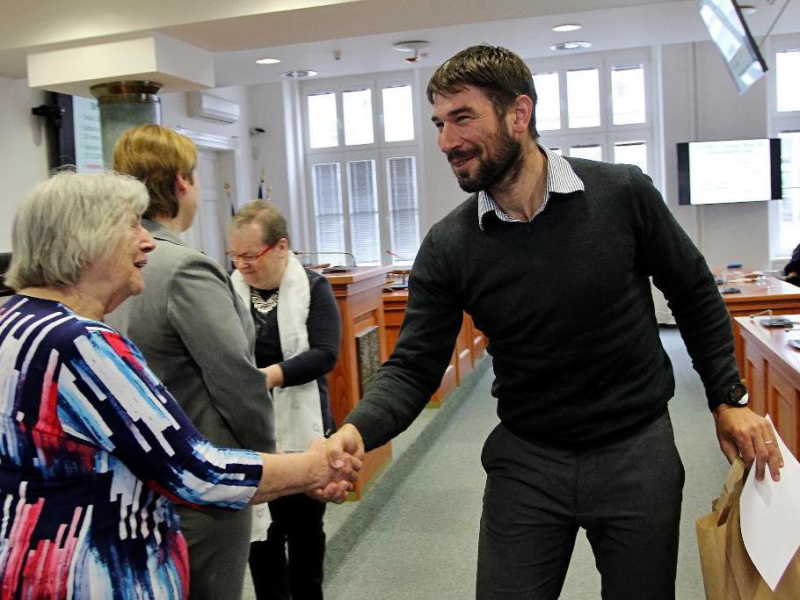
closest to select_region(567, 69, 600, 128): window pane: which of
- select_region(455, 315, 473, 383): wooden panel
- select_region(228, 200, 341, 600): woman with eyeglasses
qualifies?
select_region(455, 315, 473, 383): wooden panel

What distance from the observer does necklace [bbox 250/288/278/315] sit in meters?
2.53

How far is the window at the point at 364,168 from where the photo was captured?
10.0 m

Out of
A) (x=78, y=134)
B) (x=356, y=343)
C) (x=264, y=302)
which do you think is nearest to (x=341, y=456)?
(x=264, y=302)

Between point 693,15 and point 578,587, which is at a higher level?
point 693,15

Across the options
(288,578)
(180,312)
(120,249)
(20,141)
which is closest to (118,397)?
(120,249)

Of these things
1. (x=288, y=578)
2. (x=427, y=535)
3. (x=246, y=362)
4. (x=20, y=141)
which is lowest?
(x=427, y=535)

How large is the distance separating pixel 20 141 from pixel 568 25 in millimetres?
3981

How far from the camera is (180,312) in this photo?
1652mm

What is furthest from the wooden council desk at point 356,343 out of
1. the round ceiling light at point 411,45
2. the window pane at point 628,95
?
the window pane at point 628,95

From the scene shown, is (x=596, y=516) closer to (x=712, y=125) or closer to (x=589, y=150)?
(x=712, y=125)

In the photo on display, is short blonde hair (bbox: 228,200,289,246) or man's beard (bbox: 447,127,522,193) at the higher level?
man's beard (bbox: 447,127,522,193)

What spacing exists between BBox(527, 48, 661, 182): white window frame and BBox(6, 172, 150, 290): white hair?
28.6 ft

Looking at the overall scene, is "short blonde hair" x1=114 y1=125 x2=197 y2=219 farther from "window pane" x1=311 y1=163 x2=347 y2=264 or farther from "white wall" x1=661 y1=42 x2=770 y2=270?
"window pane" x1=311 y1=163 x2=347 y2=264

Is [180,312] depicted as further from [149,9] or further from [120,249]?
[149,9]
